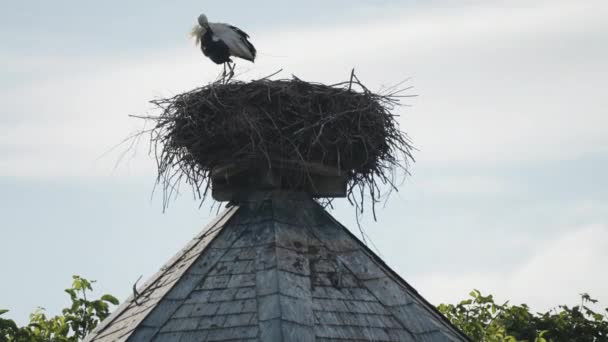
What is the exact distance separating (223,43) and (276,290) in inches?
305

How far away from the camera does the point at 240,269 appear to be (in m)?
11.9

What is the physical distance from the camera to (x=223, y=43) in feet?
61.6

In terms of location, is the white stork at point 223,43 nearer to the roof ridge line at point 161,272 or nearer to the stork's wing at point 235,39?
the stork's wing at point 235,39

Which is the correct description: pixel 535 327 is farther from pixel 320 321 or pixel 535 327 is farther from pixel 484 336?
pixel 320 321

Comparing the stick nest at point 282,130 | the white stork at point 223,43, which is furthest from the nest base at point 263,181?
the white stork at point 223,43

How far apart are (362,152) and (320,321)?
2.82 meters

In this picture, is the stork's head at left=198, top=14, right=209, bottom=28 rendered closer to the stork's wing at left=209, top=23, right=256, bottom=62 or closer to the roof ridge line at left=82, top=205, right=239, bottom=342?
the stork's wing at left=209, top=23, right=256, bottom=62

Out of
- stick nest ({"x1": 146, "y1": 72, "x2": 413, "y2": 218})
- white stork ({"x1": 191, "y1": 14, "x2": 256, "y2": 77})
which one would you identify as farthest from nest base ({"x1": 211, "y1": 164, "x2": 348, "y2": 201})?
white stork ({"x1": 191, "y1": 14, "x2": 256, "y2": 77})

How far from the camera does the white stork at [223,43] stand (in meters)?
18.7

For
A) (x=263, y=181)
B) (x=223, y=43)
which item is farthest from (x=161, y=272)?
(x=223, y=43)

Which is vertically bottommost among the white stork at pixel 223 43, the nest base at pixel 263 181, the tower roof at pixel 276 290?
the tower roof at pixel 276 290

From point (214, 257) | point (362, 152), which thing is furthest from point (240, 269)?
point (362, 152)

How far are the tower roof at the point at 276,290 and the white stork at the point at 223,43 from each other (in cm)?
590

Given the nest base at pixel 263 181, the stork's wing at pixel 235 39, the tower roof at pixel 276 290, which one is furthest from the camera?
the stork's wing at pixel 235 39
